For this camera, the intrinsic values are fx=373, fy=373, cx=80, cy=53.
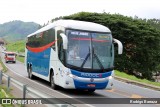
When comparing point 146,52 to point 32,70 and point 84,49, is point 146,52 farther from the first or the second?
point 84,49

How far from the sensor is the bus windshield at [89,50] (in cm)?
1680

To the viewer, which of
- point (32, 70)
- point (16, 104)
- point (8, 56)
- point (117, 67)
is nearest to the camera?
point (16, 104)

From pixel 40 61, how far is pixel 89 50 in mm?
6343

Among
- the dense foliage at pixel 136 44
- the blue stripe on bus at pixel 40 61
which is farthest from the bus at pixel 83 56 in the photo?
the dense foliage at pixel 136 44

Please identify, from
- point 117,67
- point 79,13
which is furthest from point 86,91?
point 79,13

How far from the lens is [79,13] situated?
58625 millimetres

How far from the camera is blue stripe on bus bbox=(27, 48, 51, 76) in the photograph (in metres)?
20.8

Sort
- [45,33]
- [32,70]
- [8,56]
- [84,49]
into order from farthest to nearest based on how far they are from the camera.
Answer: [8,56]
[32,70]
[45,33]
[84,49]

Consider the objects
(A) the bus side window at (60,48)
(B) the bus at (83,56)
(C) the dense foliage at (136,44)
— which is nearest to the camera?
(B) the bus at (83,56)

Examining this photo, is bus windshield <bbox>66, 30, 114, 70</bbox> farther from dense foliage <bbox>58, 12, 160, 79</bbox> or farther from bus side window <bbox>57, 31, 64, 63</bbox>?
dense foliage <bbox>58, 12, 160, 79</bbox>

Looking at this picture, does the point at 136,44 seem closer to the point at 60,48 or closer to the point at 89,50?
the point at 60,48

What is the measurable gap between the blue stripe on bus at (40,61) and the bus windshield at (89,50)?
3.43m

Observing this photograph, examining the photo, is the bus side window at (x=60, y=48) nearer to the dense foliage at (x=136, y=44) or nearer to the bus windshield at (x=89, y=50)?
the bus windshield at (x=89, y=50)

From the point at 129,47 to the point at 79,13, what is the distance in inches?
394
